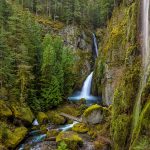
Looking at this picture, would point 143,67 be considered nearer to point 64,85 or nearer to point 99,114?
point 99,114

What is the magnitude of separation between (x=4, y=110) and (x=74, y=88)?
2121 cm

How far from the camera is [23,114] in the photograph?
37.9 m

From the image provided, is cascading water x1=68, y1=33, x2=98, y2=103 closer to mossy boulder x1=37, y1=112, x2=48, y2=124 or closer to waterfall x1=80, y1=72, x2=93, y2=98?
waterfall x1=80, y1=72, x2=93, y2=98

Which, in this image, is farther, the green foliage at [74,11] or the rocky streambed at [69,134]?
the green foliage at [74,11]

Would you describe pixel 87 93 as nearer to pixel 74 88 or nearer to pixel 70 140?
pixel 74 88

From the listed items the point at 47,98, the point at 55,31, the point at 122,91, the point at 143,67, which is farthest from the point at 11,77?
the point at 55,31

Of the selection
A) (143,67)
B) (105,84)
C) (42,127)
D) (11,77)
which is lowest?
(42,127)

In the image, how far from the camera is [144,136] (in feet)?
64.4

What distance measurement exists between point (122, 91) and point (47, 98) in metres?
18.1

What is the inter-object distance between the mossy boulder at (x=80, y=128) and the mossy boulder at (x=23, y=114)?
601 centimetres

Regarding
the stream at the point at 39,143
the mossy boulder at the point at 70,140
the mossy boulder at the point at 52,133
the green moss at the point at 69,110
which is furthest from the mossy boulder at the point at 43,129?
the green moss at the point at 69,110

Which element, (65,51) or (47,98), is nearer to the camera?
(47,98)

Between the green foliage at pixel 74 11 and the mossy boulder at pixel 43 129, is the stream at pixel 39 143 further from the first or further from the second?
the green foliage at pixel 74 11

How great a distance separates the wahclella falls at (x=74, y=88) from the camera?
26344mm
